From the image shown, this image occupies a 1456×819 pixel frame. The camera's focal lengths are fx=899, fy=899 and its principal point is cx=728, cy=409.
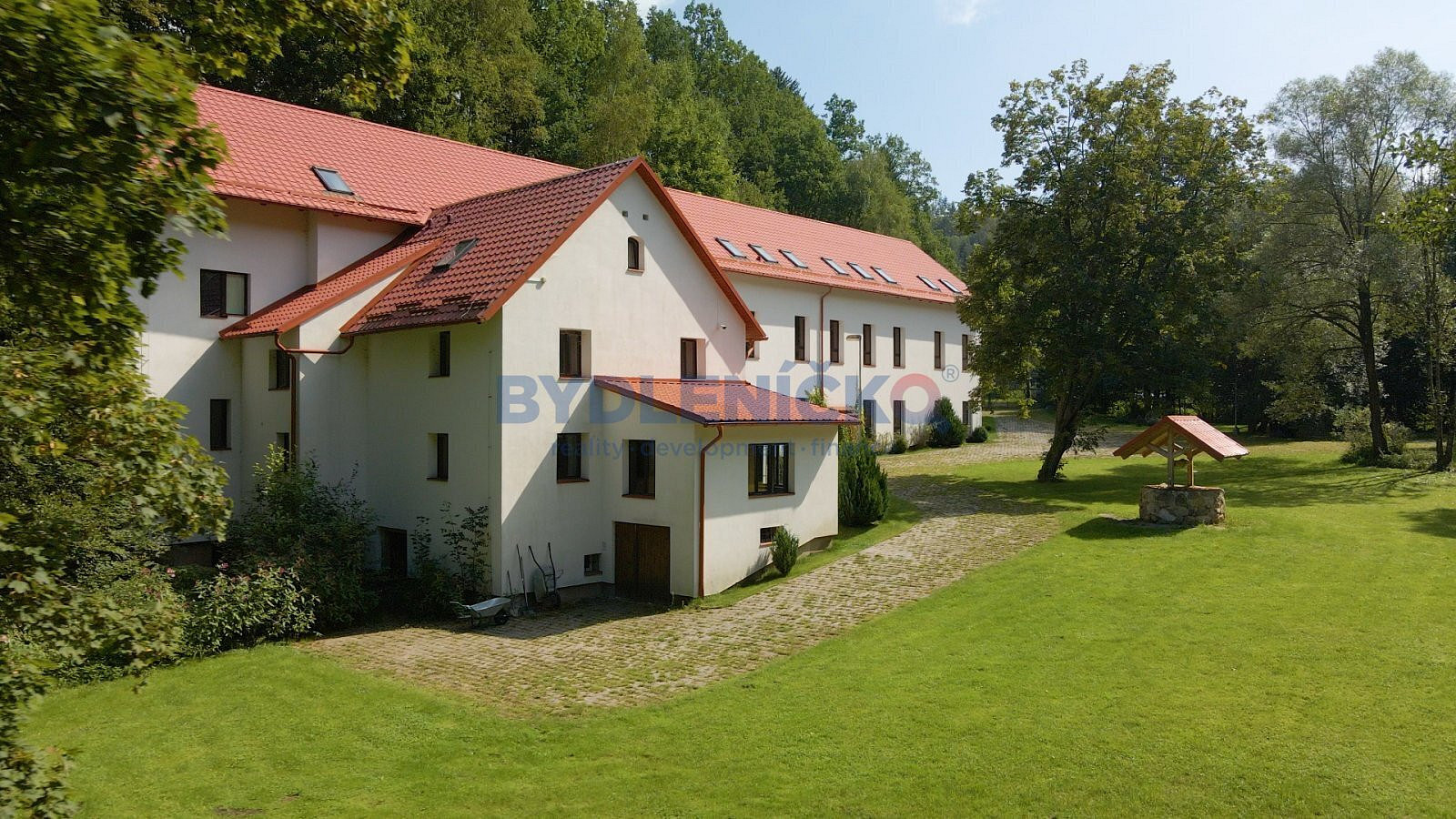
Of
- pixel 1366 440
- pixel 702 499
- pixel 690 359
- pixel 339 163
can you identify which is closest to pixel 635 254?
pixel 690 359

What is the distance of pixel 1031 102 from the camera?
26.0 metres

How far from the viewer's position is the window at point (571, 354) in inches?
731

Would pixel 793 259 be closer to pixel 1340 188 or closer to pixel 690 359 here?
pixel 690 359

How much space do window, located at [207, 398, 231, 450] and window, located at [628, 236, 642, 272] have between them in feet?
32.6

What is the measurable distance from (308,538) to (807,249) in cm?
2246

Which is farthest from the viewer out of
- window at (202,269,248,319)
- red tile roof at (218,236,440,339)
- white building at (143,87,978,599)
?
window at (202,269,248,319)

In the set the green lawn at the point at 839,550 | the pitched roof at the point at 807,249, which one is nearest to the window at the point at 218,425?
the green lawn at the point at 839,550

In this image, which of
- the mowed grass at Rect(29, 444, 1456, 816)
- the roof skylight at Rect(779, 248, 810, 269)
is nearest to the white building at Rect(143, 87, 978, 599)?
the mowed grass at Rect(29, 444, 1456, 816)

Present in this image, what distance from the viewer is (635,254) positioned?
64.6ft

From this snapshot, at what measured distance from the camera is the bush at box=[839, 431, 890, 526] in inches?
853

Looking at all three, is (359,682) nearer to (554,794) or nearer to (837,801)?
(554,794)

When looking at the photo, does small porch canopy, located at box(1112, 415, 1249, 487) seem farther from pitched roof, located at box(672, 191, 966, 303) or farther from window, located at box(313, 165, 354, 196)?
window, located at box(313, 165, 354, 196)

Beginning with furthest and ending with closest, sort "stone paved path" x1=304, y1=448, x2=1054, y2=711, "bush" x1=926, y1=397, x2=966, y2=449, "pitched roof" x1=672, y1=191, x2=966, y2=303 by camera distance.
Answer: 1. "bush" x1=926, y1=397, x2=966, y2=449
2. "pitched roof" x1=672, y1=191, x2=966, y2=303
3. "stone paved path" x1=304, y1=448, x2=1054, y2=711

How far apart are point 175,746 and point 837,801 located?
815cm
